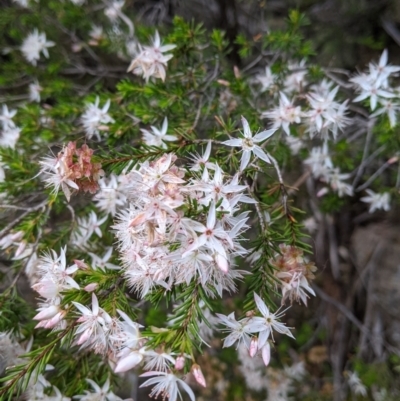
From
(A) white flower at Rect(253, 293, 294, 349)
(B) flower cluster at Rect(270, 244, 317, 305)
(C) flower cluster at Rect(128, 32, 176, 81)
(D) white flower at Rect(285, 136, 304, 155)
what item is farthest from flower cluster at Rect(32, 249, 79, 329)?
(D) white flower at Rect(285, 136, 304, 155)

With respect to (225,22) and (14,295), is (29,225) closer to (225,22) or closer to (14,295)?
(14,295)

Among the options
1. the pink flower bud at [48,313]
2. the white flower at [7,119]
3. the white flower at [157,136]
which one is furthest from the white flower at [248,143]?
the white flower at [7,119]

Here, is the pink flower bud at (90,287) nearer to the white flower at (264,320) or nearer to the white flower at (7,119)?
the white flower at (264,320)

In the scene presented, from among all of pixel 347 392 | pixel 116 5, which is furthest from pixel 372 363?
pixel 116 5

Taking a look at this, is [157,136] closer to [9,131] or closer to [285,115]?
[285,115]

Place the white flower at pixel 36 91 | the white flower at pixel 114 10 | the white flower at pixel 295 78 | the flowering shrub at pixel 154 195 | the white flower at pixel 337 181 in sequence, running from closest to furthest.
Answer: the flowering shrub at pixel 154 195 → the white flower at pixel 295 78 → the white flower at pixel 337 181 → the white flower at pixel 36 91 → the white flower at pixel 114 10

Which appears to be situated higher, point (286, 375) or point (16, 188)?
point (16, 188)

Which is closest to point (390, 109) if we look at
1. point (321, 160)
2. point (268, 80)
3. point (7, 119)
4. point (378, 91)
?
point (378, 91)
